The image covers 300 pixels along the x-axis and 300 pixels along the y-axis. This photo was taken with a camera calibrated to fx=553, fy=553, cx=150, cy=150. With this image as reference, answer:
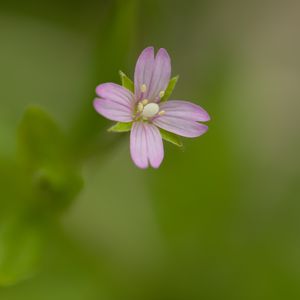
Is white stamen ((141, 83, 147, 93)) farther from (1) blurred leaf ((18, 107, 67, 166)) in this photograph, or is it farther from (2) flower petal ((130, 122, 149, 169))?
(1) blurred leaf ((18, 107, 67, 166))

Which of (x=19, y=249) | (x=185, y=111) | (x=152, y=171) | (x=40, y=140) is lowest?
(x=19, y=249)

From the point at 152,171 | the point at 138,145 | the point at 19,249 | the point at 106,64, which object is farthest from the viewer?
the point at 152,171

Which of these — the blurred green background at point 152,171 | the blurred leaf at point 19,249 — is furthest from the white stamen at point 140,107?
the blurred leaf at point 19,249

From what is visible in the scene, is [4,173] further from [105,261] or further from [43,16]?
[43,16]

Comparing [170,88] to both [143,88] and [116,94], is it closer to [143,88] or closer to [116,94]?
[143,88]

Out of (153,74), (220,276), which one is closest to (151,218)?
(220,276)

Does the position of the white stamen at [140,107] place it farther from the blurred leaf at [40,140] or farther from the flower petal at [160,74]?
the blurred leaf at [40,140]

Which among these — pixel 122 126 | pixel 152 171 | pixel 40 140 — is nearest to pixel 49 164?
pixel 40 140

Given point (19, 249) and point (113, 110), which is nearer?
point (113, 110)
